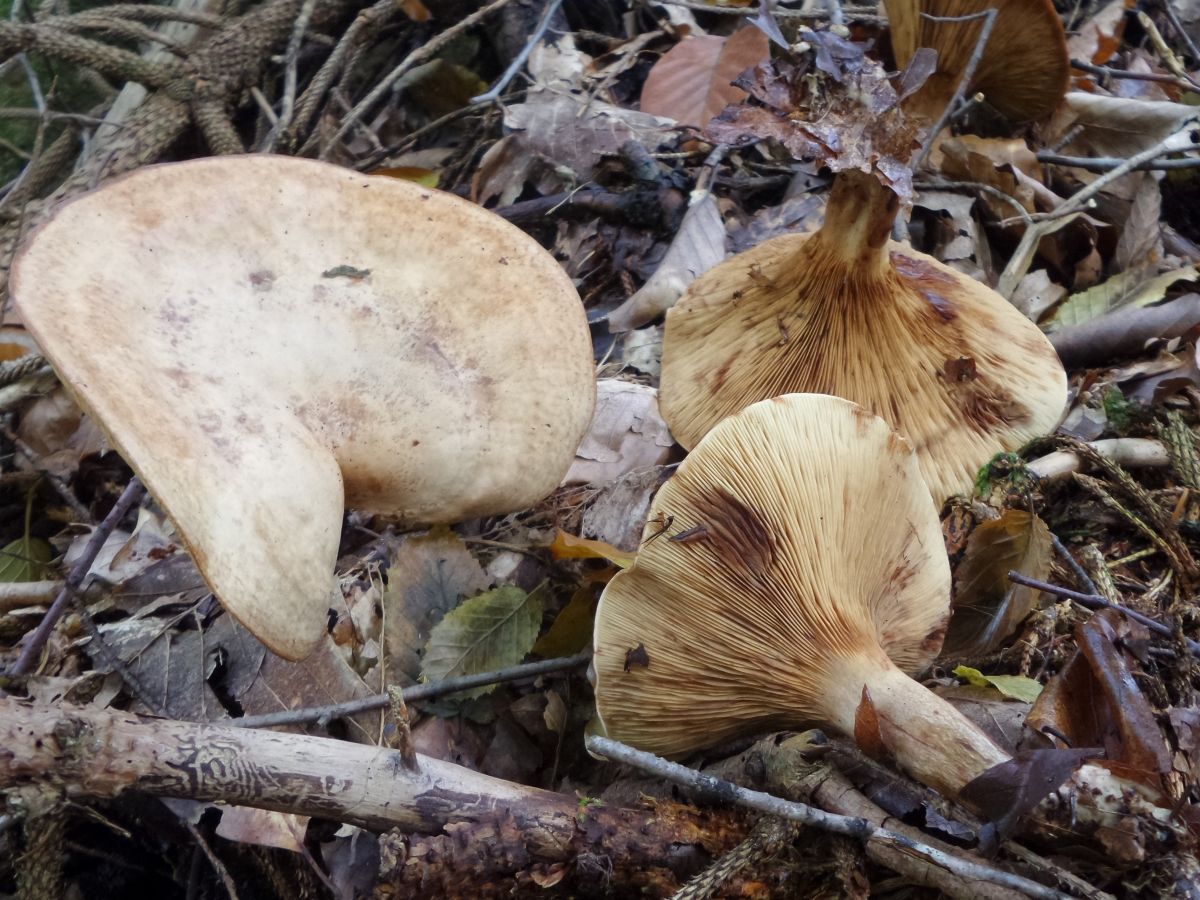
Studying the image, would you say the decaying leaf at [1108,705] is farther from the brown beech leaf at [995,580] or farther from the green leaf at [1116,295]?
the green leaf at [1116,295]

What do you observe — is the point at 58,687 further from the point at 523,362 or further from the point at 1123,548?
the point at 1123,548

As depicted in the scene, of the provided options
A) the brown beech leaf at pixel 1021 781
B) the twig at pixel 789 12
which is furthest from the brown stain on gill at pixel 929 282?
the twig at pixel 789 12

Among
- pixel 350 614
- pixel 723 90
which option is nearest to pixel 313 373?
pixel 350 614

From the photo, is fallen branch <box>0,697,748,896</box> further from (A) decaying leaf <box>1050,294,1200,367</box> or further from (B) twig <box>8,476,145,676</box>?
(A) decaying leaf <box>1050,294,1200,367</box>

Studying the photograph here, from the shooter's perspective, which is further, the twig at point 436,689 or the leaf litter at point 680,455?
the twig at point 436,689

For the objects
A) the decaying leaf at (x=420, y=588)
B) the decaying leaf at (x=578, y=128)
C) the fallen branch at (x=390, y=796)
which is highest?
the decaying leaf at (x=578, y=128)
